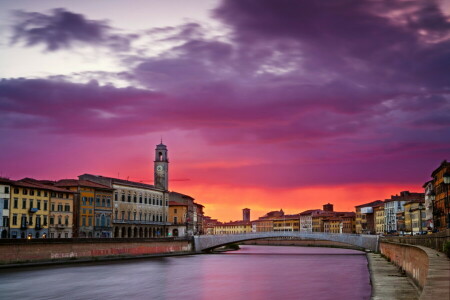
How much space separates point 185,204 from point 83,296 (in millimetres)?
76492

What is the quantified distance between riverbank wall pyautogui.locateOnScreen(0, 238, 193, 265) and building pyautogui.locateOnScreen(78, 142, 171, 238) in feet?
34.6

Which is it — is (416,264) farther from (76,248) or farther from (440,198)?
(440,198)

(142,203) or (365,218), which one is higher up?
(142,203)

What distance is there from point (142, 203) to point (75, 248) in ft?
117

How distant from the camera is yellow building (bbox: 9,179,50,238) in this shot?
6419 cm

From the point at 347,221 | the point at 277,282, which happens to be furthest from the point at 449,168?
the point at 347,221

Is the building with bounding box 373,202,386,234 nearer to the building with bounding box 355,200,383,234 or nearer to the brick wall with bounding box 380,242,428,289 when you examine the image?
the building with bounding box 355,200,383,234

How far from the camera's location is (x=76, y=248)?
59.5 m

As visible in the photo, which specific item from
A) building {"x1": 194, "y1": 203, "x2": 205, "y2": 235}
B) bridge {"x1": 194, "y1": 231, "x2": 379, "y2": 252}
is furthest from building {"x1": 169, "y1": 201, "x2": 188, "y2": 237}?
bridge {"x1": 194, "y1": 231, "x2": 379, "y2": 252}

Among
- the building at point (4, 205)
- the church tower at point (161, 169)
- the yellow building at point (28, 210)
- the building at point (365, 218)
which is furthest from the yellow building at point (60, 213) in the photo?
the building at point (365, 218)

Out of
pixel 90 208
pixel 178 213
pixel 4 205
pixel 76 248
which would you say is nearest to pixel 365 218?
pixel 178 213

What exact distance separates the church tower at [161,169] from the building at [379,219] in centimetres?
6166

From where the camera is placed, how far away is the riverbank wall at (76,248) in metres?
50.2

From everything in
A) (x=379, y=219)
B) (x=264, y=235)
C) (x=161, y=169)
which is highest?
(x=161, y=169)
